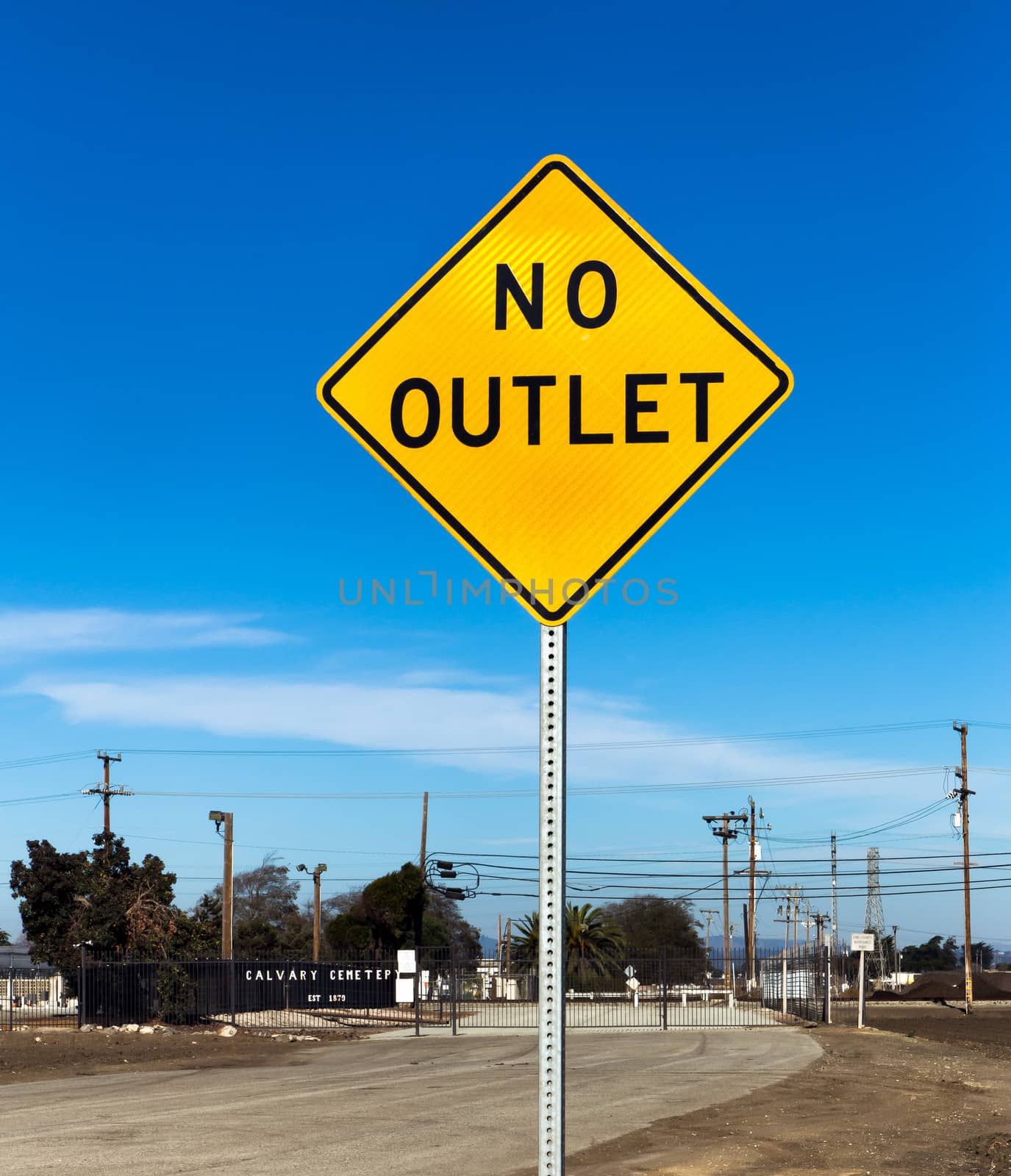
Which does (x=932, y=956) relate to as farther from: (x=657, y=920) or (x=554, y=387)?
(x=554, y=387)

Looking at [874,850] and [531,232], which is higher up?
[531,232]

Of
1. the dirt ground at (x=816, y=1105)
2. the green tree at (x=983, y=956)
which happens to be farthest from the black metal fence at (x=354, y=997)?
the green tree at (x=983, y=956)

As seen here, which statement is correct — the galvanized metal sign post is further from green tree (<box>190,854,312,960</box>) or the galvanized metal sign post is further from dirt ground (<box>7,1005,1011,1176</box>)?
green tree (<box>190,854,312,960</box>)

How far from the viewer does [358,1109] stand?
1561 cm

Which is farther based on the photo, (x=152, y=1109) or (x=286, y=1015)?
(x=286, y=1015)

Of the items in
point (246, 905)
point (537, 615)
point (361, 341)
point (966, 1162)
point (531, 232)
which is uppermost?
point (531, 232)

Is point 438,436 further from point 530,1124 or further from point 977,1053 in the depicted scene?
point 977,1053

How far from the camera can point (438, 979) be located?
3694 centimetres

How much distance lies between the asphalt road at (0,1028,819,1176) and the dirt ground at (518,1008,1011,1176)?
25.8 inches

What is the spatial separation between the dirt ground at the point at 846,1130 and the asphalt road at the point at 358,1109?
65 centimetres

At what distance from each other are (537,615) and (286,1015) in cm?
3599

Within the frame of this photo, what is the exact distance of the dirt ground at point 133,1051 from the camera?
2270 centimetres

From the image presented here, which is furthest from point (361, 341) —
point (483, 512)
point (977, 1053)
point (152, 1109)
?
point (977, 1053)

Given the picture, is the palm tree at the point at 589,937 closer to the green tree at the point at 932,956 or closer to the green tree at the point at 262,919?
the green tree at the point at 262,919
